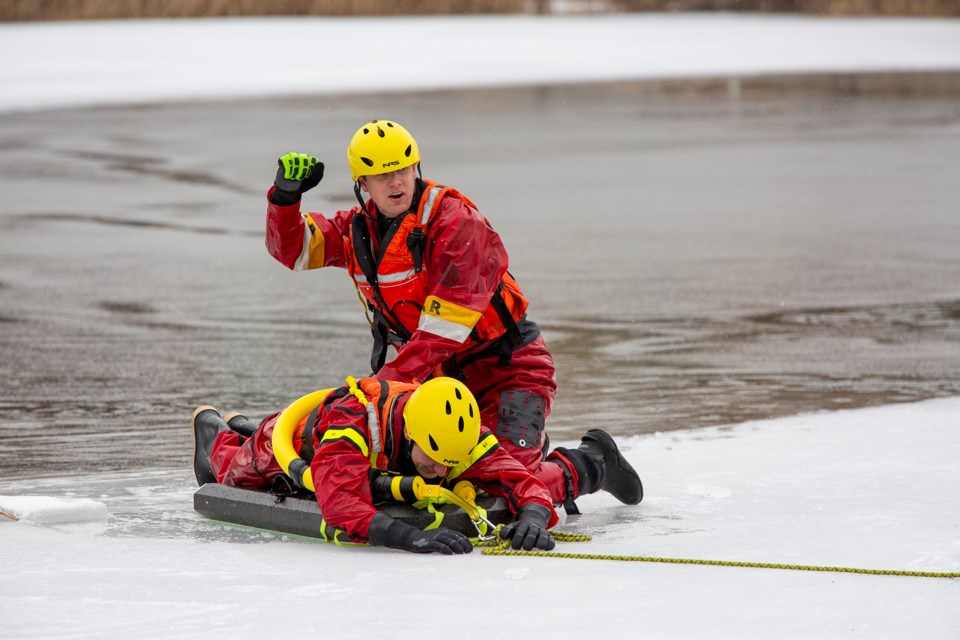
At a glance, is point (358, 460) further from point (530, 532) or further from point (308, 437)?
point (530, 532)

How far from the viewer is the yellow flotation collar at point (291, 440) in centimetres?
530

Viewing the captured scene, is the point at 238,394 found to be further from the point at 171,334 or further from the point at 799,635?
the point at 799,635

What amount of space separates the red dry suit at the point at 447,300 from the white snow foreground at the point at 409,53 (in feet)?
55.6

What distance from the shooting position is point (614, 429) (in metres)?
7.22

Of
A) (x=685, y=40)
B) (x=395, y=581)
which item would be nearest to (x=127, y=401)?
(x=395, y=581)

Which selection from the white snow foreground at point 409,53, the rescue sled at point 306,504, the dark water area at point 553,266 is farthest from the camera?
the white snow foreground at point 409,53

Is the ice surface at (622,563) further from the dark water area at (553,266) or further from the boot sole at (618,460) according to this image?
the dark water area at (553,266)

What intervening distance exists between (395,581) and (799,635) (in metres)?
1.21

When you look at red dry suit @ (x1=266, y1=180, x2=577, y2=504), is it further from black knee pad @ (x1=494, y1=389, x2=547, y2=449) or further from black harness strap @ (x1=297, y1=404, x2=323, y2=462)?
black harness strap @ (x1=297, y1=404, x2=323, y2=462)

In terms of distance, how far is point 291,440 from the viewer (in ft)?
18.1

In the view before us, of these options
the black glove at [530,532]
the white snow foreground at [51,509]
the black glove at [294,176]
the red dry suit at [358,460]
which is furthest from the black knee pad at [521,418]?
the white snow foreground at [51,509]

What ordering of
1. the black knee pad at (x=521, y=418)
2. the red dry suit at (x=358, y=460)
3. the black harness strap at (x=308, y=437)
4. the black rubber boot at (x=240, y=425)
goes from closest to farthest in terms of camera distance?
the red dry suit at (x=358, y=460) → the black harness strap at (x=308, y=437) → the black knee pad at (x=521, y=418) → the black rubber boot at (x=240, y=425)

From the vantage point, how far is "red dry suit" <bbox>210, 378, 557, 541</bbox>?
16.5ft

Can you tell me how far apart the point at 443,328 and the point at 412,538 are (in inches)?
33.9
